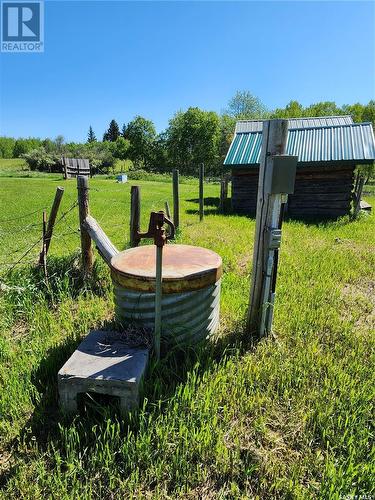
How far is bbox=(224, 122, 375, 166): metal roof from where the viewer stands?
38.3 ft

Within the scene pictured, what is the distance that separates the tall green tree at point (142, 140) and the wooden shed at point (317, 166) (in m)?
56.7

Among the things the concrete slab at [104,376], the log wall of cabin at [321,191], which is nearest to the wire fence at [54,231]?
the concrete slab at [104,376]

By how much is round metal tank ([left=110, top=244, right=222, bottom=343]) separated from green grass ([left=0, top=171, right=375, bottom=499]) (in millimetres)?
239

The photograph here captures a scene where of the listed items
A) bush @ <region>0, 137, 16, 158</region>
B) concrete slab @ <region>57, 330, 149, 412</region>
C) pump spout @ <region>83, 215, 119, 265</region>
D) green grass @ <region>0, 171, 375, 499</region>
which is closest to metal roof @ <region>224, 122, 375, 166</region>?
green grass @ <region>0, 171, 375, 499</region>

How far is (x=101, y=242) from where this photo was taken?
427cm

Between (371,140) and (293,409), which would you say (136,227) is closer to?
(293,409)

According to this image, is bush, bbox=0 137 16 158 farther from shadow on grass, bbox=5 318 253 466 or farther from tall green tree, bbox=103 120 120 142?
shadow on grass, bbox=5 318 253 466

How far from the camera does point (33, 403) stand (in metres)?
2.59

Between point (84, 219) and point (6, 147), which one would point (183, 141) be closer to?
point (6, 147)

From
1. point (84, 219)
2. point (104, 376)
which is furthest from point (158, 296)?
point (84, 219)

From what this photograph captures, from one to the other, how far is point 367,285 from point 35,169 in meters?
43.9

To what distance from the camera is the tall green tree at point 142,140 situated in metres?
67.7

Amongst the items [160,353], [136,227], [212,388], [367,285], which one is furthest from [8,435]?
[367,285]

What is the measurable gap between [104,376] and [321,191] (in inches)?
471
